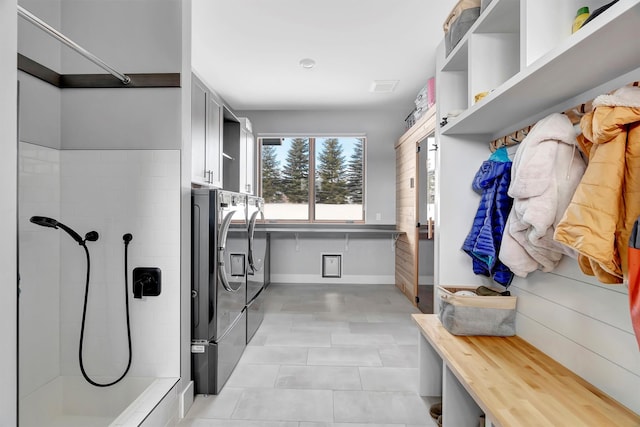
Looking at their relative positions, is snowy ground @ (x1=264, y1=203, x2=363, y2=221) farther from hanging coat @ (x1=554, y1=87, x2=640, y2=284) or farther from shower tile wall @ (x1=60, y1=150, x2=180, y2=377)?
hanging coat @ (x1=554, y1=87, x2=640, y2=284)

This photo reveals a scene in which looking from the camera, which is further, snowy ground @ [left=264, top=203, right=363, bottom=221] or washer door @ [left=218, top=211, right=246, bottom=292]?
snowy ground @ [left=264, top=203, right=363, bottom=221]

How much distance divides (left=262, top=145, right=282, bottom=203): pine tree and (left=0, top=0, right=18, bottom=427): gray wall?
168 inches

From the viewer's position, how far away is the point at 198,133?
103 inches

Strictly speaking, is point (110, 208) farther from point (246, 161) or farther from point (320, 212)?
point (320, 212)

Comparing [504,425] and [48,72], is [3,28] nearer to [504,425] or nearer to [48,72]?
[48,72]

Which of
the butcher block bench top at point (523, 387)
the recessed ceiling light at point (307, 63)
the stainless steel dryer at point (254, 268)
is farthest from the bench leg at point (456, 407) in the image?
the recessed ceiling light at point (307, 63)

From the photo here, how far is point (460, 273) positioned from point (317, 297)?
100 inches

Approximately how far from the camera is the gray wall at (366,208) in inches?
197

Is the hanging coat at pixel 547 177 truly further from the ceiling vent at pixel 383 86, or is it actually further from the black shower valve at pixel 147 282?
the ceiling vent at pixel 383 86

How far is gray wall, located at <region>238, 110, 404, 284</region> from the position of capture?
16.4ft

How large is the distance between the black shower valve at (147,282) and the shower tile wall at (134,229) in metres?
0.03

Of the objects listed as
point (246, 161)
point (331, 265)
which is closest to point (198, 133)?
point (246, 161)

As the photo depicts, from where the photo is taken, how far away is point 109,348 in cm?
189

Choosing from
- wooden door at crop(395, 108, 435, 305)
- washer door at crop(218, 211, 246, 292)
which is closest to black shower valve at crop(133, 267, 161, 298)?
washer door at crop(218, 211, 246, 292)
